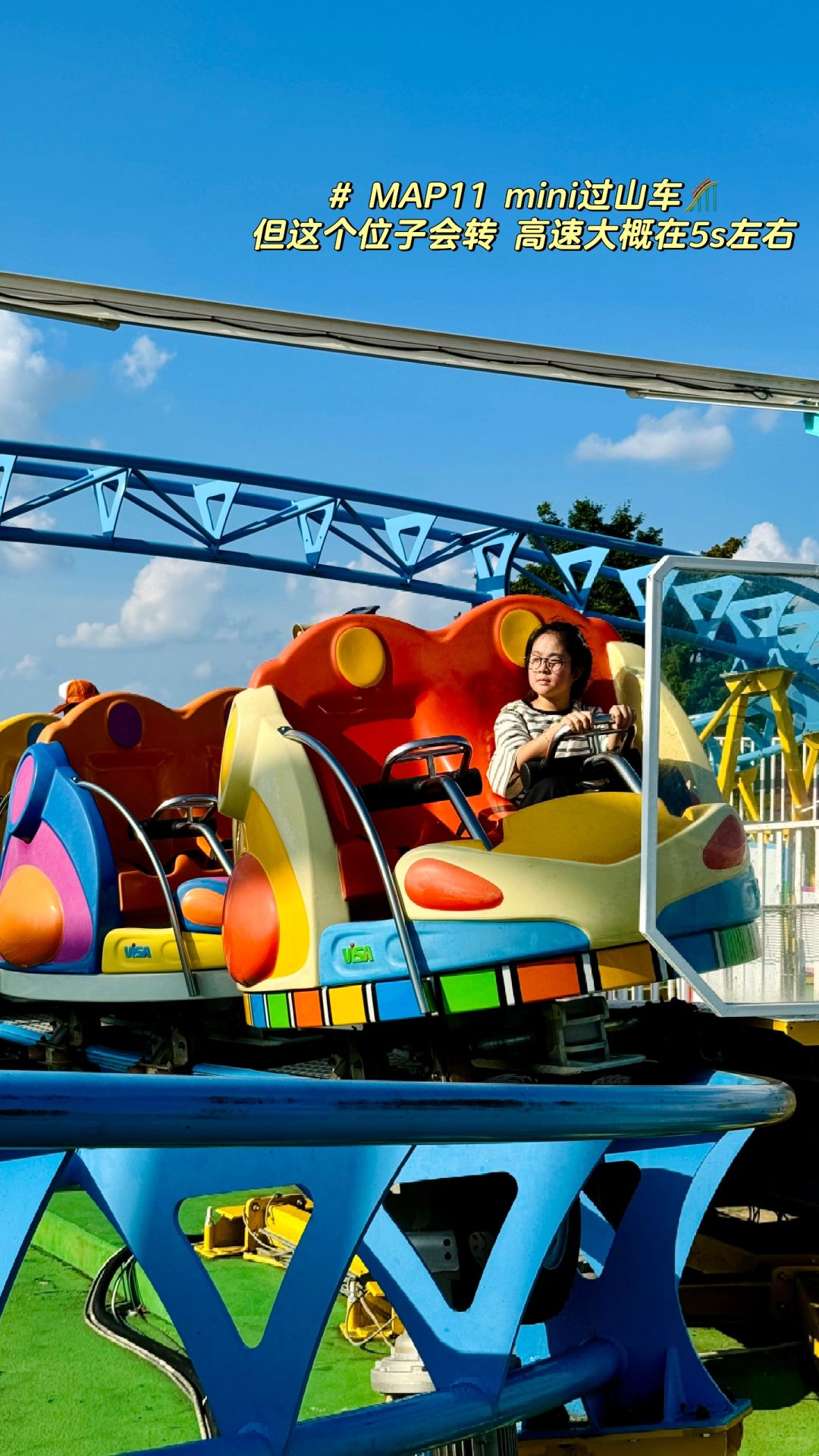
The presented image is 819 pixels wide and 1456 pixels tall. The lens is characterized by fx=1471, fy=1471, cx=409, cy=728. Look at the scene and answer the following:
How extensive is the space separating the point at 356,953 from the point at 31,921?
2.28 m

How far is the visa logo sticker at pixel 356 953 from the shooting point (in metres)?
3.40

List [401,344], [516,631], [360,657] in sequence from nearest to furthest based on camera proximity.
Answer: [360,657]
[516,631]
[401,344]

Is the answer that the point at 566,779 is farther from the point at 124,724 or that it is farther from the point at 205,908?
the point at 124,724

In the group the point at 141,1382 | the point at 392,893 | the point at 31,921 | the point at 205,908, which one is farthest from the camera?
the point at 31,921

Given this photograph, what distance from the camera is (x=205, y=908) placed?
5000 mm

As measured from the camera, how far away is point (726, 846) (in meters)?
3.29

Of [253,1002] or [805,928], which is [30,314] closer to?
Answer: [253,1002]

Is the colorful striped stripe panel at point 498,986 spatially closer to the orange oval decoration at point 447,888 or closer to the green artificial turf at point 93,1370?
the orange oval decoration at point 447,888

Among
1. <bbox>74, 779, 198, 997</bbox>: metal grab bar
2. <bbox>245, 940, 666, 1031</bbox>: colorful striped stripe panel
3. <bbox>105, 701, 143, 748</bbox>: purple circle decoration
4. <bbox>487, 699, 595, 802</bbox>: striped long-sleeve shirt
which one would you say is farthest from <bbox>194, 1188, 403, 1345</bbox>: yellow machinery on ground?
<bbox>105, 701, 143, 748</bbox>: purple circle decoration

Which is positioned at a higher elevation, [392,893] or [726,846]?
[726,846]

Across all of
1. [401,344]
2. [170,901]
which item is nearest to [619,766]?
[170,901]

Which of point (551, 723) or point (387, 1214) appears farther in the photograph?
point (551, 723)

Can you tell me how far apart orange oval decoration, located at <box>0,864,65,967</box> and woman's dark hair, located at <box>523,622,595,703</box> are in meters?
2.07

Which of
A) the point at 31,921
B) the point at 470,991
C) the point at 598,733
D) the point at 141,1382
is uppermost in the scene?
the point at 598,733
